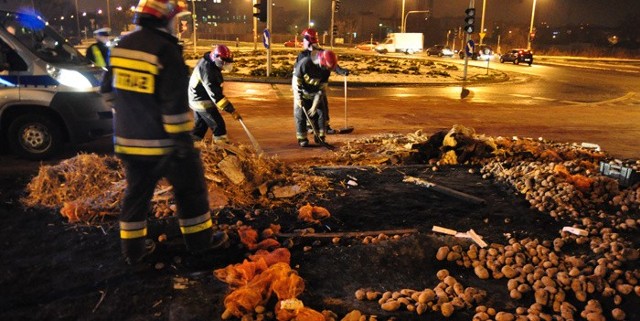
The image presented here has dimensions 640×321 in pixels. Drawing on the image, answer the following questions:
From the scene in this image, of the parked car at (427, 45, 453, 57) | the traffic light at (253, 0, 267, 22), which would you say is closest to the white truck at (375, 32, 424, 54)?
the parked car at (427, 45, 453, 57)

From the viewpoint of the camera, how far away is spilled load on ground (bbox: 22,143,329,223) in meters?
4.95

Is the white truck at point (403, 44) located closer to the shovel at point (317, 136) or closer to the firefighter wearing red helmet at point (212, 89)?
the shovel at point (317, 136)

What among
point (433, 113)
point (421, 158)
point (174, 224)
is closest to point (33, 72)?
point (174, 224)

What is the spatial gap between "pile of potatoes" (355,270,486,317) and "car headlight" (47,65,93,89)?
5.04 metres

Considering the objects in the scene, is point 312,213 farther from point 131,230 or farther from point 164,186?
point 131,230

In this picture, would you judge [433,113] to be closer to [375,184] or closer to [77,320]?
[375,184]

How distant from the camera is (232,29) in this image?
312ft

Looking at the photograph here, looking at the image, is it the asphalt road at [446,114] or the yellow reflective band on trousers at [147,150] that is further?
the asphalt road at [446,114]

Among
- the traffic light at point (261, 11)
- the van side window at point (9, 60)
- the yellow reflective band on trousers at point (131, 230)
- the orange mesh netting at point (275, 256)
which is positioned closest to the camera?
the yellow reflective band on trousers at point (131, 230)

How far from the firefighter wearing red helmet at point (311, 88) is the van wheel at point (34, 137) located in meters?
3.62

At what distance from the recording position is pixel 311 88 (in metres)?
8.41

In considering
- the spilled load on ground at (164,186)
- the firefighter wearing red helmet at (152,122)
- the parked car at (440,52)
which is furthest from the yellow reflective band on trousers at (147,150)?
the parked car at (440,52)

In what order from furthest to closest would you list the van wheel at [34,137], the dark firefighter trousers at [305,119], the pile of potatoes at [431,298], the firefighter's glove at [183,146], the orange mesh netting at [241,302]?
1. the dark firefighter trousers at [305,119]
2. the van wheel at [34,137]
3. the firefighter's glove at [183,146]
4. the pile of potatoes at [431,298]
5. the orange mesh netting at [241,302]

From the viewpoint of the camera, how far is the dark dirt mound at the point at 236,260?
335 centimetres
